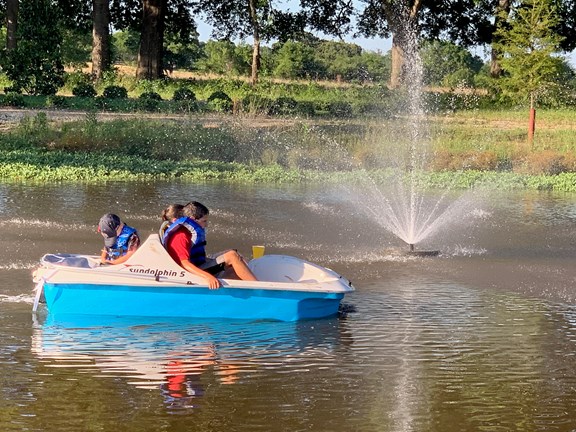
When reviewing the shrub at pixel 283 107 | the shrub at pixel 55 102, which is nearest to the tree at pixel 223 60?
the shrub at pixel 283 107

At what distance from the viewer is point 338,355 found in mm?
10539

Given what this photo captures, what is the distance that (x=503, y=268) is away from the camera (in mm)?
15461

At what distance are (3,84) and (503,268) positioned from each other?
3091 centimetres

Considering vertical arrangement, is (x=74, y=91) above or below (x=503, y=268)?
above

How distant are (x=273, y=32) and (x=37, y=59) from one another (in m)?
18.6

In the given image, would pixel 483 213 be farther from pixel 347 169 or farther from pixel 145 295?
pixel 145 295

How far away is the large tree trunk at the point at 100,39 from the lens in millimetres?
46719

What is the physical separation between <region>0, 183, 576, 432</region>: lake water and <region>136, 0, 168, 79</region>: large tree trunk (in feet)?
105

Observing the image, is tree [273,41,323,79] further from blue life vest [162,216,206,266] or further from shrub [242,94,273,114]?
blue life vest [162,216,206,266]

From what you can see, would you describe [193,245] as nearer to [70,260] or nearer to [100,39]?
[70,260]

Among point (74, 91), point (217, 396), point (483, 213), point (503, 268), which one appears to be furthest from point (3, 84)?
point (217, 396)

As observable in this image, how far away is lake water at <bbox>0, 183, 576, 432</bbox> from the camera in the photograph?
345 inches

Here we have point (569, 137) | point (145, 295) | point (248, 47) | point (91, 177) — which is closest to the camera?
point (145, 295)

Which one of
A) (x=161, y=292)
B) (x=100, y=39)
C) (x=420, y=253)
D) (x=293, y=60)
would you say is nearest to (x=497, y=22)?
(x=100, y=39)
